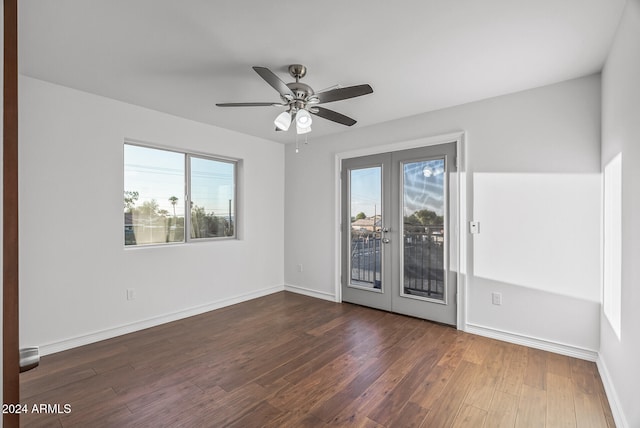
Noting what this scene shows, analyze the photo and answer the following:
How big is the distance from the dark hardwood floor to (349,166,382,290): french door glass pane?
3.11ft

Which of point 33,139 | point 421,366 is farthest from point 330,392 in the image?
point 33,139

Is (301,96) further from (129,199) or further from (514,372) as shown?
(514,372)

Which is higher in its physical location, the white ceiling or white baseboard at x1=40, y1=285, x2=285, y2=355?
the white ceiling

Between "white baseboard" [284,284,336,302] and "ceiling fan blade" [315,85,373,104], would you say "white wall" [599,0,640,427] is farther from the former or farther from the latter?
"white baseboard" [284,284,336,302]

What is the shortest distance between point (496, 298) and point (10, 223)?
12.0 ft

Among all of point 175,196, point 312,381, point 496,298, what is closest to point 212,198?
point 175,196

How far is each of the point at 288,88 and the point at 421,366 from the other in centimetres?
256

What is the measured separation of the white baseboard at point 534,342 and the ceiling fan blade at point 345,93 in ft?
8.96

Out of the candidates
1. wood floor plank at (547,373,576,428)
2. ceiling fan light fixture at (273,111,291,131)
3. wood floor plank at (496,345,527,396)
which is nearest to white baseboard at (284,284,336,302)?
wood floor plank at (496,345,527,396)

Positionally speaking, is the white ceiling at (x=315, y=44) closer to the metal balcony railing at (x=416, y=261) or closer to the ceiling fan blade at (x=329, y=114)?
the ceiling fan blade at (x=329, y=114)

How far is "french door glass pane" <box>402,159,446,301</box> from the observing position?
11.7 ft

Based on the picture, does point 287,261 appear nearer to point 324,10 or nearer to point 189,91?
point 189,91

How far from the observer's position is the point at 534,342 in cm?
294

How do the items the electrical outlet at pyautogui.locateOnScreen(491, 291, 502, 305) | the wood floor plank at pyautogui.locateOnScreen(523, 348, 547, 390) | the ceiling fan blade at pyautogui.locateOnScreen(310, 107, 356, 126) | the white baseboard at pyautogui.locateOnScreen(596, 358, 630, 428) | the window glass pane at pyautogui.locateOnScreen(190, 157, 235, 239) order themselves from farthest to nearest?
the window glass pane at pyautogui.locateOnScreen(190, 157, 235, 239)
the electrical outlet at pyautogui.locateOnScreen(491, 291, 502, 305)
the ceiling fan blade at pyautogui.locateOnScreen(310, 107, 356, 126)
the wood floor plank at pyautogui.locateOnScreen(523, 348, 547, 390)
the white baseboard at pyautogui.locateOnScreen(596, 358, 630, 428)
